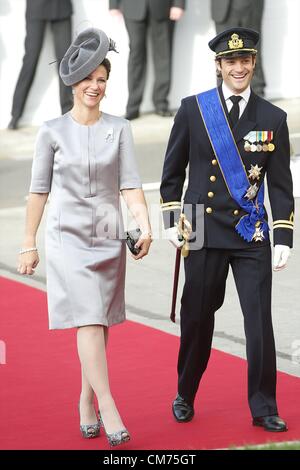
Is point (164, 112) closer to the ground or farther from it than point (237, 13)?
closer to the ground

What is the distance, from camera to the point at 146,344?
8367mm

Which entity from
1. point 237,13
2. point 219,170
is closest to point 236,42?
point 219,170

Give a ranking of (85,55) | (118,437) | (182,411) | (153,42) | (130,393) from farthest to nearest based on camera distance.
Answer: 1. (153,42)
2. (130,393)
3. (182,411)
4. (85,55)
5. (118,437)

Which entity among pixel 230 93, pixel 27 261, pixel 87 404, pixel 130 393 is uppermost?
pixel 230 93

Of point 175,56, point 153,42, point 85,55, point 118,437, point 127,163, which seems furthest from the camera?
point 175,56

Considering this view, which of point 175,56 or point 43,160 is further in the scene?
point 175,56

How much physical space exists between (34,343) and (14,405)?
1.27 metres

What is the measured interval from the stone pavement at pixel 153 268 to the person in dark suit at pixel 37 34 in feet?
1.34

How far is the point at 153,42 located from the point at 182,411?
8.83m

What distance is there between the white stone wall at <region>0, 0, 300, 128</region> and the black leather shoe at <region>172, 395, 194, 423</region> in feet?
27.1

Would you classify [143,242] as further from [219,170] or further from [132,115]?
[132,115]

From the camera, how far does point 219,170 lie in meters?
6.71

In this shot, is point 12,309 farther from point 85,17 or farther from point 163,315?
point 85,17
